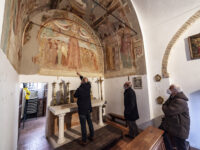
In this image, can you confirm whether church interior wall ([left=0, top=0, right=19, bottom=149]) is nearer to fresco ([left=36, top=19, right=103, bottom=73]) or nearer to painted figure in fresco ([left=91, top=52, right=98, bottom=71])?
fresco ([left=36, top=19, right=103, bottom=73])

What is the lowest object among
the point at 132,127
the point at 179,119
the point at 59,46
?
the point at 132,127

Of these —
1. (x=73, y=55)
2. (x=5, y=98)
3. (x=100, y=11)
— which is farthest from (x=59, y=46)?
(x=5, y=98)

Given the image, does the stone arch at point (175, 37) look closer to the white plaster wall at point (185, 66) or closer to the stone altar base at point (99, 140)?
the white plaster wall at point (185, 66)

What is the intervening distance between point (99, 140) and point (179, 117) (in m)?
2.36

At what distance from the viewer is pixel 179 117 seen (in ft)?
6.49

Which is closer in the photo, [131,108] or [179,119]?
[179,119]

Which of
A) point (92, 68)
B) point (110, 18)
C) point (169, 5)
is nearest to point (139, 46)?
point (169, 5)

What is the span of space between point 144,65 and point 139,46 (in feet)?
3.12

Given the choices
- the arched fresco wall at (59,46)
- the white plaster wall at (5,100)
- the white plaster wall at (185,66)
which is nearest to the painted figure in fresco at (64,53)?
the arched fresco wall at (59,46)

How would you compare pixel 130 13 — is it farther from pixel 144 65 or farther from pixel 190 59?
pixel 190 59

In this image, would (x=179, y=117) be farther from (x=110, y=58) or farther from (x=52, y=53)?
(x=52, y=53)

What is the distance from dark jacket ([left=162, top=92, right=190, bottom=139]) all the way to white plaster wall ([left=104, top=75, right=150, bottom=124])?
1628mm

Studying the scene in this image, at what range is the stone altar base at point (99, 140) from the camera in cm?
247

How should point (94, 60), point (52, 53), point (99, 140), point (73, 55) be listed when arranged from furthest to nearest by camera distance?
point (94, 60) < point (73, 55) < point (52, 53) < point (99, 140)
